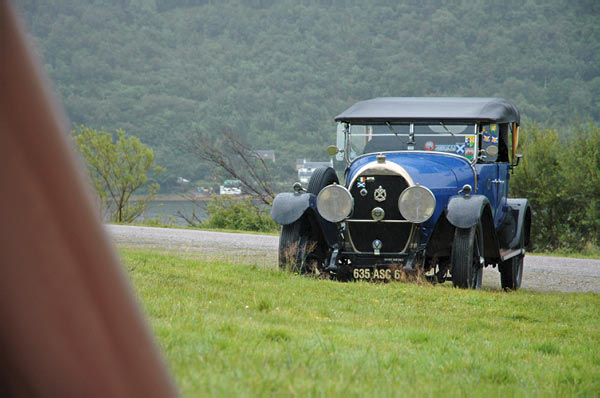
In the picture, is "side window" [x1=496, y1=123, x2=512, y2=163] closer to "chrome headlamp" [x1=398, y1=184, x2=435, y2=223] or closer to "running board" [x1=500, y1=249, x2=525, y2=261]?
"running board" [x1=500, y1=249, x2=525, y2=261]

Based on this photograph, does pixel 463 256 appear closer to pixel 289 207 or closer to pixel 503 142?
pixel 289 207

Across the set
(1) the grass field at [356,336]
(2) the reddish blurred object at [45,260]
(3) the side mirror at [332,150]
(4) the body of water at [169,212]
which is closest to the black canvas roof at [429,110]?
(3) the side mirror at [332,150]

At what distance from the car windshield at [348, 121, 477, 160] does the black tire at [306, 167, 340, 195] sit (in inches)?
15.8

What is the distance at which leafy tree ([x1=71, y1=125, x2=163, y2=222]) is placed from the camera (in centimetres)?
2780

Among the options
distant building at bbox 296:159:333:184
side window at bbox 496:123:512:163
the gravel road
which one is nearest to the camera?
side window at bbox 496:123:512:163

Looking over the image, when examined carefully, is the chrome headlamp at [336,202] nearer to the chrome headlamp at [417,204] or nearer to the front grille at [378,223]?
the front grille at [378,223]

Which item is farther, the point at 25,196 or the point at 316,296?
the point at 316,296

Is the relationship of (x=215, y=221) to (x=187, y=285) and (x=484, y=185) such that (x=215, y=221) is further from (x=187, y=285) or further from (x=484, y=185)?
(x=187, y=285)

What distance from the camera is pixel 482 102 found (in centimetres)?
994

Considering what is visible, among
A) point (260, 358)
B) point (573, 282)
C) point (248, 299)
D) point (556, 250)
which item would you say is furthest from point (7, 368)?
point (556, 250)

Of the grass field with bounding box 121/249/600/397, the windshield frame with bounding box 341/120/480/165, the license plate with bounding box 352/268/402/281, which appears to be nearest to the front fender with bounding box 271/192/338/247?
the license plate with bounding box 352/268/402/281

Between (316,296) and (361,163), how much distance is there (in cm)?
279

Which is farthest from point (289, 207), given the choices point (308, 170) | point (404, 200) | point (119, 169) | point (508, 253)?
point (119, 169)

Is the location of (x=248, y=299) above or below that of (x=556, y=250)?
above
